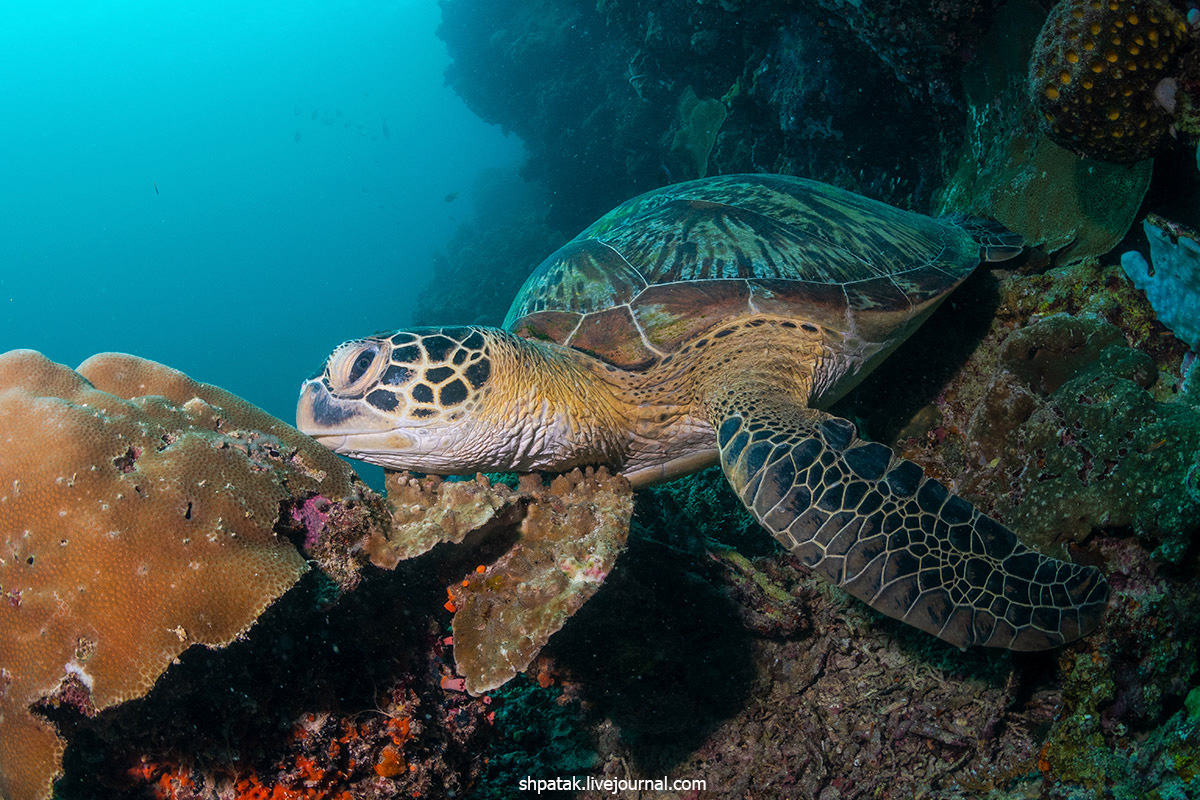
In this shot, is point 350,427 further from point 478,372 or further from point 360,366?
point 478,372

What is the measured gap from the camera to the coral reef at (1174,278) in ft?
7.85

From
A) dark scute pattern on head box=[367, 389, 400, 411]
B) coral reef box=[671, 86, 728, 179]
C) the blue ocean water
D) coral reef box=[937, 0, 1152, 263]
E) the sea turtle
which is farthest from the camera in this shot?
the blue ocean water

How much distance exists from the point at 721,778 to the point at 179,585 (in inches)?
91.6

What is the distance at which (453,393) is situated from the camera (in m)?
2.33

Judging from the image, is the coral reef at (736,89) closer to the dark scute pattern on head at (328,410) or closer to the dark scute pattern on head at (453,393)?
the dark scute pattern on head at (453,393)

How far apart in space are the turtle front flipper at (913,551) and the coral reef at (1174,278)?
1.50 m

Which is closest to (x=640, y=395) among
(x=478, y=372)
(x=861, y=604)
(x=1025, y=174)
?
(x=478, y=372)

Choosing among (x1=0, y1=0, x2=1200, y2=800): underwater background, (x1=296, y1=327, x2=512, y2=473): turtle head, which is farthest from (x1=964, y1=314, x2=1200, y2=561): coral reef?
(x1=296, y1=327, x2=512, y2=473): turtle head

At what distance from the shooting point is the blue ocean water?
87.8 m

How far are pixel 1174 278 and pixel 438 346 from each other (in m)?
3.34

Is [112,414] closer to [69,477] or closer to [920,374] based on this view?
[69,477]

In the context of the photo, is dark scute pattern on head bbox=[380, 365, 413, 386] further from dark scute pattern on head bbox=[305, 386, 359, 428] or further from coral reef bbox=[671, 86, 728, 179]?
coral reef bbox=[671, 86, 728, 179]

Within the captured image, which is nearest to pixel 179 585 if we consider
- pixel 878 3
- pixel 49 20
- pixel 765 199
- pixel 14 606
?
pixel 14 606

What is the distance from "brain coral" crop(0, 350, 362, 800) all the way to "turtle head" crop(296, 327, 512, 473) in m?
0.66
